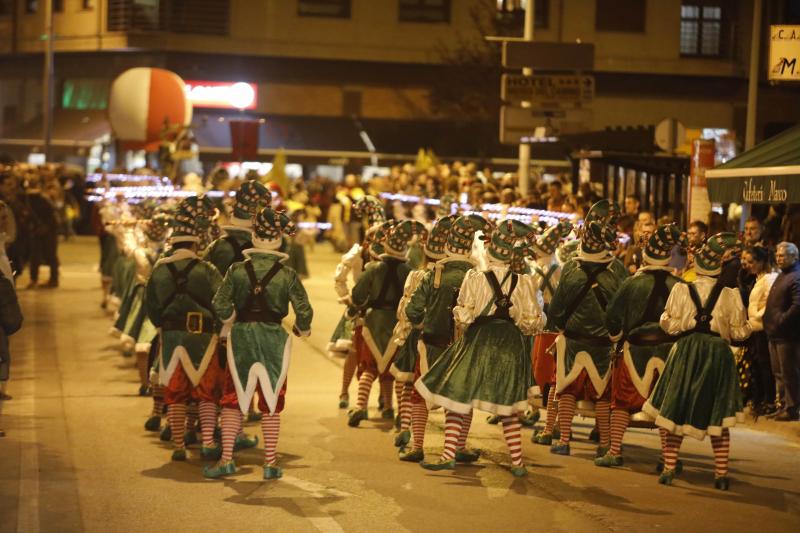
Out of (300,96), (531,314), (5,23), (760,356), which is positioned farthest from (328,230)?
(531,314)

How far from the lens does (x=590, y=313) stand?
36.8 feet

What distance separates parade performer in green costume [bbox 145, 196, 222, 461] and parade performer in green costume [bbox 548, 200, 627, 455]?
2.85 metres

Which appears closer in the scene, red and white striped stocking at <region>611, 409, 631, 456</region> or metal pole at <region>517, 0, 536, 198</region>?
red and white striped stocking at <region>611, 409, 631, 456</region>

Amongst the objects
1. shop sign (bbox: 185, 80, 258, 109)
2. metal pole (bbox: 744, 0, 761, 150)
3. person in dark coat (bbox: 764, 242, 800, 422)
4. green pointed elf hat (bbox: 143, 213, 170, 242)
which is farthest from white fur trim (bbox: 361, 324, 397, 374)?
shop sign (bbox: 185, 80, 258, 109)

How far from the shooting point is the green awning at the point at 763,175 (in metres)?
12.0

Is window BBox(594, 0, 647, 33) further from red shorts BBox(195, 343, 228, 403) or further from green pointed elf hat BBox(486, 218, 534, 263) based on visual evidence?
red shorts BBox(195, 343, 228, 403)

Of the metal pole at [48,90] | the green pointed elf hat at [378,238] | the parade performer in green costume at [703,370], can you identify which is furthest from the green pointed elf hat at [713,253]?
the metal pole at [48,90]

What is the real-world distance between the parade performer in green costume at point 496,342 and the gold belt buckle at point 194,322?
6.17 ft

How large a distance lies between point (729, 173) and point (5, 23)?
3951cm

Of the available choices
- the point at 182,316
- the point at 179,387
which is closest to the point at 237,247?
the point at 182,316

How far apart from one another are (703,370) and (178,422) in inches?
160

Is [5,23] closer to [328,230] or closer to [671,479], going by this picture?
[328,230]

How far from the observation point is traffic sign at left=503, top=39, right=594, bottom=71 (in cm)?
2055

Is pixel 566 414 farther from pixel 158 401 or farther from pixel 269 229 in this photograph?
pixel 158 401
